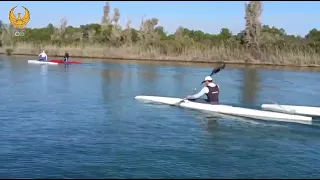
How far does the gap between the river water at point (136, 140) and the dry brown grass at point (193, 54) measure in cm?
2236

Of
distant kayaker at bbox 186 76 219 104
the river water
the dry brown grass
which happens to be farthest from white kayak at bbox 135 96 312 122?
the dry brown grass

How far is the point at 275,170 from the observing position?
8.76m

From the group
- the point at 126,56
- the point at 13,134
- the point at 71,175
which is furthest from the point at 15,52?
the point at 71,175

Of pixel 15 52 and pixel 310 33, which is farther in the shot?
pixel 310 33

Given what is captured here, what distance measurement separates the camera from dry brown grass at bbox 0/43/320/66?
40.4m

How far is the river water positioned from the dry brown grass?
22.4 metres

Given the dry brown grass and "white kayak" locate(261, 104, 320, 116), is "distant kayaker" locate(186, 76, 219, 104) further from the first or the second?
the dry brown grass

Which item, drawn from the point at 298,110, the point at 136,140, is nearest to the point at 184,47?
the point at 298,110

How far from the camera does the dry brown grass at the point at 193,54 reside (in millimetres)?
40375

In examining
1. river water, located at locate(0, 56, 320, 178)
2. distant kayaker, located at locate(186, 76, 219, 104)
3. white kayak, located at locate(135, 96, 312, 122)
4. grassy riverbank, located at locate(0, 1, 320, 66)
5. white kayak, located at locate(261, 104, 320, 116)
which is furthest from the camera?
grassy riverbank, located at locate(0, 1, 320, 66)

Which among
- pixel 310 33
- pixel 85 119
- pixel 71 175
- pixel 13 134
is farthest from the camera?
pixel 310 33

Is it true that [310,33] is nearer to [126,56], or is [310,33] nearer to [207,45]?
[207,45]

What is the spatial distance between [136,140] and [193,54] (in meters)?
32.9

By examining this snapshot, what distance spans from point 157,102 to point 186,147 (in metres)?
6.44
